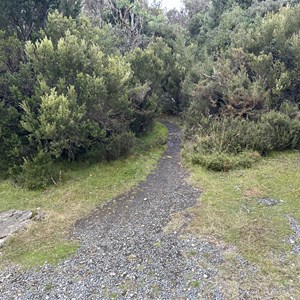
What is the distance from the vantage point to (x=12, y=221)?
9.64 m

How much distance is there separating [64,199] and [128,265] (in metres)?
4.30

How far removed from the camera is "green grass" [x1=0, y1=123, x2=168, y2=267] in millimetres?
8141

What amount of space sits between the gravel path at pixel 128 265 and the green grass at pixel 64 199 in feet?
1.38

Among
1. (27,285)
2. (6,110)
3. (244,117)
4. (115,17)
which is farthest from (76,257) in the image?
(115,17)

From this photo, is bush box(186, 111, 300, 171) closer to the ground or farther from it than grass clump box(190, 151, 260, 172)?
farther from it

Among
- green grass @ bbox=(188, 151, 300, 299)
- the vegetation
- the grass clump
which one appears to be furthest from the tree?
green grass @ bbox=(188, 151, 300, 299)

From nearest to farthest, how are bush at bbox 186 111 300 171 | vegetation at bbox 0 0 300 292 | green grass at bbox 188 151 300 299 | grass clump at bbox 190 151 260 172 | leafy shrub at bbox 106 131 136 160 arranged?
green grass at bbox 188 151 300 299
vegetation at bbox 0 0 300 292
grass clump at bbox 190 151 260 172
bush at bbox 186 111 300 171
leafy shrub at bbox 106 131 136 160

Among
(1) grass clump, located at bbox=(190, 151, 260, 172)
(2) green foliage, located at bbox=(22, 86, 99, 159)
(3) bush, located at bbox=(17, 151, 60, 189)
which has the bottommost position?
(1) grass clump, located at bbox=(190, 151, 260, 172)

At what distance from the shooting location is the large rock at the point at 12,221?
8.95 meters

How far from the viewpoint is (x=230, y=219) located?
9.18 meters

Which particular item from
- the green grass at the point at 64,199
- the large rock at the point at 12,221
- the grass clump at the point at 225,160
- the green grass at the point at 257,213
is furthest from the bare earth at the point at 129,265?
the grass clump at the point at 225,160

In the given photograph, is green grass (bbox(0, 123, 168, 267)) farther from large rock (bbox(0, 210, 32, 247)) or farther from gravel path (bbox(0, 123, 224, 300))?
gravel path (bbox(0, 123, 224, 300))

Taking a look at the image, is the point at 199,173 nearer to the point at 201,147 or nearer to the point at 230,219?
the point at 201,147

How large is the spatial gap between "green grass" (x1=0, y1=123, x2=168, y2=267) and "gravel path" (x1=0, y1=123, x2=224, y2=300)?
0.42 meters
